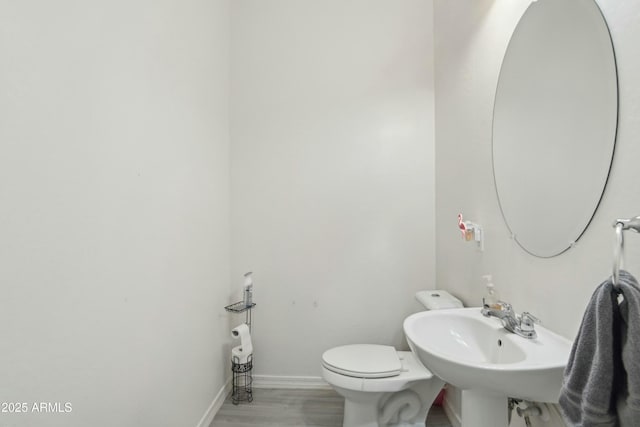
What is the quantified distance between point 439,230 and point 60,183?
190 cm

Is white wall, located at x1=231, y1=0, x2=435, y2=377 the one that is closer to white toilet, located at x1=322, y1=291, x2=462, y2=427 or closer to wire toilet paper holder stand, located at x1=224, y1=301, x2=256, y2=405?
wire toilet paper holder stand, located at x1=224, y1=301, x2=256, y2=405

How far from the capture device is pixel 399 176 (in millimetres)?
1938

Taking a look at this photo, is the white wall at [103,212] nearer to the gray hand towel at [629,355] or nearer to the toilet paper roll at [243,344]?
the toilet paper roll at [243,344]

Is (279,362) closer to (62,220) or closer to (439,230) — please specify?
(439,230)

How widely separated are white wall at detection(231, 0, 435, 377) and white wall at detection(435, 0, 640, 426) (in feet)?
0.66

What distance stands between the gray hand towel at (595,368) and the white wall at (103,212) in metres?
1.27

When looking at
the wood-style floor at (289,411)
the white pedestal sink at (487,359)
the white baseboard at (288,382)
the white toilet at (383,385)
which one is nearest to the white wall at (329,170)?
the white baseboard at (288,382)

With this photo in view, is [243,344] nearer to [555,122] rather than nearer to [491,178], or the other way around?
[491,178]

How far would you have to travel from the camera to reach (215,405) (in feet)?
5.65

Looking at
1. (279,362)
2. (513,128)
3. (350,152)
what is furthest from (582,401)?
(279,362)

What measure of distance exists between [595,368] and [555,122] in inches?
29.6

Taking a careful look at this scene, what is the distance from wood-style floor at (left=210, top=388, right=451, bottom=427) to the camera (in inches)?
64.2

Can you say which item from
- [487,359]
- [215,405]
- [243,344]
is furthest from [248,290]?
[487,359]

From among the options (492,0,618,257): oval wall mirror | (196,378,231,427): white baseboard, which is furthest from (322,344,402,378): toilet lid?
(492,0,618,257): oval wall mirror
